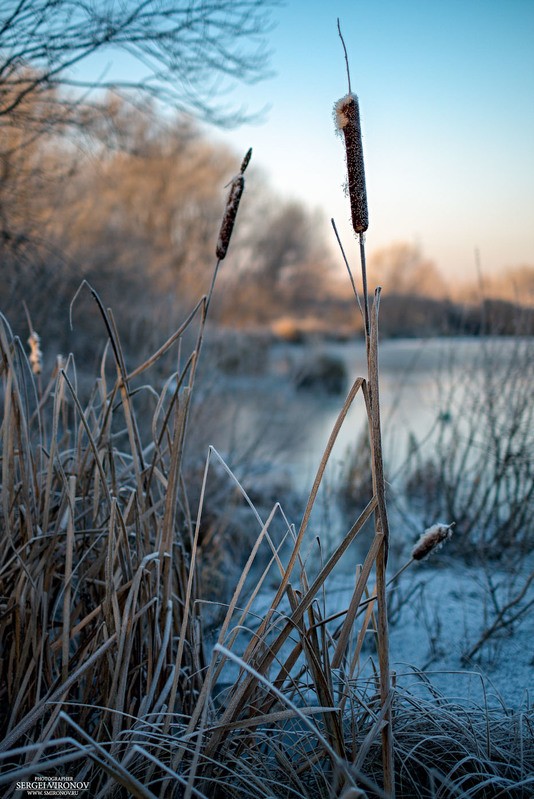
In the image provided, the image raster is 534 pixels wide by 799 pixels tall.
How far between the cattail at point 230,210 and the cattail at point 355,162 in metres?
0.23

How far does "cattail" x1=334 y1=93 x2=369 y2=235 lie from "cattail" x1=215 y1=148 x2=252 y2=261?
0.76 feet

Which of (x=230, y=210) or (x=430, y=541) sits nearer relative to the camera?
A: (x=430, y=541)

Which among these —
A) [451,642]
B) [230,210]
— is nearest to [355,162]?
[230,210]

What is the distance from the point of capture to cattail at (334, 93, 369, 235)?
79cm

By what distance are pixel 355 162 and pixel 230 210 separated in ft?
0.89

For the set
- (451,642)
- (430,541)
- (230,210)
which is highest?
(230,210)

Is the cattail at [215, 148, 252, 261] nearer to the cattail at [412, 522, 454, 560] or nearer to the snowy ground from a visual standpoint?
the cattail at [412, 522, 454, 560]

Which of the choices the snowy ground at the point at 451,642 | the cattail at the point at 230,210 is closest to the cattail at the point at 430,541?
the cattail at the point at 230,210

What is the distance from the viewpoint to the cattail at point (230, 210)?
990 millimetres

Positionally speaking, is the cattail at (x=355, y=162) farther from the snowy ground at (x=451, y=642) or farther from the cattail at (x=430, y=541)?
the snowy ground at (x=451, y=642)

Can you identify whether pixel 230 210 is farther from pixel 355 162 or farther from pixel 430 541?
pixel 430 541

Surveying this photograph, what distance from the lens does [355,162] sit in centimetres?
79

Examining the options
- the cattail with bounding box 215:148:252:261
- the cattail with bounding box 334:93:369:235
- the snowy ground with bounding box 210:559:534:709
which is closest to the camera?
the cattail with bounding box 334:93:369:235

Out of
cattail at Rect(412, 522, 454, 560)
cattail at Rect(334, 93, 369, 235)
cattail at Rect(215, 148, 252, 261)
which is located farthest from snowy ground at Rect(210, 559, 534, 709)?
cattail at Rect(334, 93, 369, 235)
